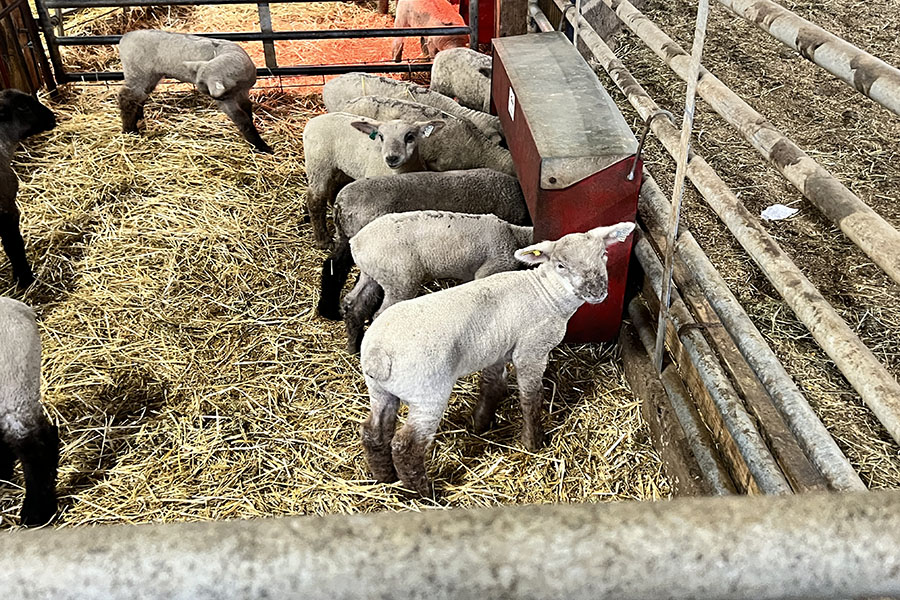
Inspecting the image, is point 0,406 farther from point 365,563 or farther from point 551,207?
point 365,563

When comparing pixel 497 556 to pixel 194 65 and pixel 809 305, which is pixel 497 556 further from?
pixel 194 65

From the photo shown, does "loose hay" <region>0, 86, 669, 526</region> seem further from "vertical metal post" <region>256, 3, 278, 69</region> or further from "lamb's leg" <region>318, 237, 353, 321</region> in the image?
"vertical metal post" <region>256, 3, 278, 69</region>

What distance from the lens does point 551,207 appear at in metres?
3.33

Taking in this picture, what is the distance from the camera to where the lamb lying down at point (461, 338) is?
9.00 ft

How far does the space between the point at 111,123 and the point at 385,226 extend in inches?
151

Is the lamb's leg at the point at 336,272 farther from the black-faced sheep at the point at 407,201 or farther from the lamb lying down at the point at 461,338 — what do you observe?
the lamb lying down at the point at 461,338

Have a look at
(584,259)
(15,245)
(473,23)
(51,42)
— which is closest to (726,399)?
(584,259)

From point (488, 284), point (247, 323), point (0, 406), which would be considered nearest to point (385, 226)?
point (488, 284)

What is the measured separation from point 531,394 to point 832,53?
1.78m

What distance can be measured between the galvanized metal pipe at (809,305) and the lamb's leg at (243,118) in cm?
356

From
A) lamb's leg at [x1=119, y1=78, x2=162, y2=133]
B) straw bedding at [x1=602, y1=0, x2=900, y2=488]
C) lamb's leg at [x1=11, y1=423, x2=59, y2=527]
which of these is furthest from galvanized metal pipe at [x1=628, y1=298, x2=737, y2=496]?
lamb's leg at [x1=119, y1=78, x2=162, y2=133]

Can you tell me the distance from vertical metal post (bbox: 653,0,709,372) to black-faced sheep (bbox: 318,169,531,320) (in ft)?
4.14

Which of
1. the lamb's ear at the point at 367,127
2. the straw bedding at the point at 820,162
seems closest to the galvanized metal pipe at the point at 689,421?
the straw bedding at the point at 820,162

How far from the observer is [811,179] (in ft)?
6.98
